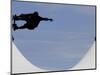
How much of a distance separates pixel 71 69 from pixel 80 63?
0.15 m

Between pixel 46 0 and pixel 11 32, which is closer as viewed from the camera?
pixel 11 32

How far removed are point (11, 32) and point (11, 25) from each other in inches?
3.1

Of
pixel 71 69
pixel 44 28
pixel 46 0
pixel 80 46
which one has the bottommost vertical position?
pixel 71 69

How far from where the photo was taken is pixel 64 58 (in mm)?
3389

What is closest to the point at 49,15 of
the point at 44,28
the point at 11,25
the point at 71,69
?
the point at 44,28

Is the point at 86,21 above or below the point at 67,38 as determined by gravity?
above

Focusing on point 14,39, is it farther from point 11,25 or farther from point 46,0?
point 46,0

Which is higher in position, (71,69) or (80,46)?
(80,46)

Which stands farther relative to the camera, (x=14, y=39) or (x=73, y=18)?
(x=73, y=18)

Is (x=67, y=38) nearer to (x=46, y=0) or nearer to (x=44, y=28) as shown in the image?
(x=44, y=28)

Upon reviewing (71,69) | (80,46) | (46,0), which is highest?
(46,0)
